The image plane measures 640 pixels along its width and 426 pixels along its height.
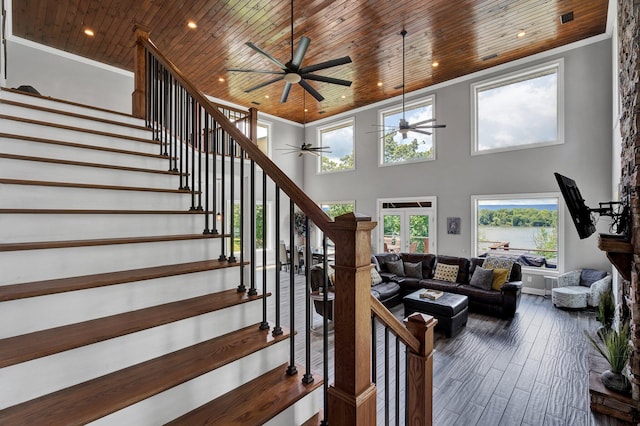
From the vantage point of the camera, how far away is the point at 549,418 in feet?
8.12

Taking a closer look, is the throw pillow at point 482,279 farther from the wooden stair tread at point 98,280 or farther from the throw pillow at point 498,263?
the wooden stair tread at point 98,280

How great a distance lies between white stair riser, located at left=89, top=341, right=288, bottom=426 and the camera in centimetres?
115

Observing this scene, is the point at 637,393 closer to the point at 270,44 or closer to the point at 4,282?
the point at 4,282

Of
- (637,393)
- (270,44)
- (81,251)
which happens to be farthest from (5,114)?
(637,393)

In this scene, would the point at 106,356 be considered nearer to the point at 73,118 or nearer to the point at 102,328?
the point at 102,328

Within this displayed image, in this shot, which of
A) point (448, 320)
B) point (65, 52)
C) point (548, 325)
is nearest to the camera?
point (448, 320)

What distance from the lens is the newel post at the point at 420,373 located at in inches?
63.5

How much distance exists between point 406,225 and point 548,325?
409 cm

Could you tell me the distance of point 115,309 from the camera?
59.9 inches

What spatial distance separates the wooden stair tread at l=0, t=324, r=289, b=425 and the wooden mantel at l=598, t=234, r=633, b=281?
2.78m

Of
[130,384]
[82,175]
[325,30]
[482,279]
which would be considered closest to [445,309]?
[482,279]

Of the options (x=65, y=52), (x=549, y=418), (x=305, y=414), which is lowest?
(x=549, y=418)

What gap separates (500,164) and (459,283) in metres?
2.98

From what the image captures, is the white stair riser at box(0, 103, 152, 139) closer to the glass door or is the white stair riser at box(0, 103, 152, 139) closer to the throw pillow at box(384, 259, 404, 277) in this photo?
the throw pillow at box(384, 259, 404, 277)
